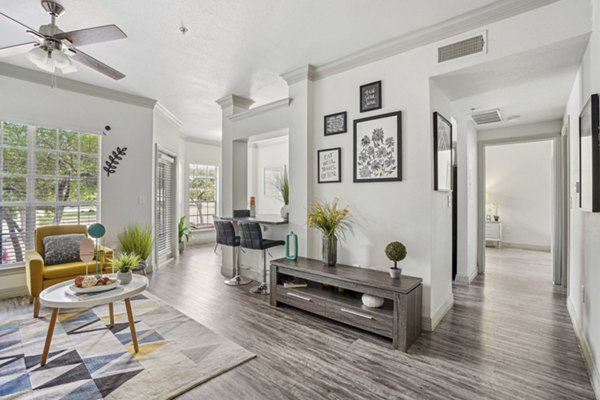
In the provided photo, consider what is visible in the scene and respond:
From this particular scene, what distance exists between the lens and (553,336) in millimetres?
2686

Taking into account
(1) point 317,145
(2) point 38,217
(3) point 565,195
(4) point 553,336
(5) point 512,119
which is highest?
(5) point 512,119

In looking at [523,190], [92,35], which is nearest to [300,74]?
[92,35]

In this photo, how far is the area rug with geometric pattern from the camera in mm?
1929

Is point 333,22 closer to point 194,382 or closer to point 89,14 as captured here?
point 89,14

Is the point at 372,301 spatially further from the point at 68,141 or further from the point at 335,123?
the point at 68,141

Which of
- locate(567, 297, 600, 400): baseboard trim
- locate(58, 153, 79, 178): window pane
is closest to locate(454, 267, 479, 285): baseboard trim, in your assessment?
locate(567, 297, 600, 400): baseboard trim

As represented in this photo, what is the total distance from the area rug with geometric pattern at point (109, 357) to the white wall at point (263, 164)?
4554 mm

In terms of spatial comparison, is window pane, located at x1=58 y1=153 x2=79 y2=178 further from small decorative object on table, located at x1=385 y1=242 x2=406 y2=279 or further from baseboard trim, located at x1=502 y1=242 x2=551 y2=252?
baseboard trim, located at x1=502 y1=242 x2=551 y2=252

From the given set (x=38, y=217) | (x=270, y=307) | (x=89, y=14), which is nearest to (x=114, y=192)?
(x=38, y=217)

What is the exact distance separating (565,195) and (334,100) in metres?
3.50

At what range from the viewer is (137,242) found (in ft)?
14.9

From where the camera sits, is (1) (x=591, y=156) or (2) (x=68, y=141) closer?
(1) (x=591, y=156)

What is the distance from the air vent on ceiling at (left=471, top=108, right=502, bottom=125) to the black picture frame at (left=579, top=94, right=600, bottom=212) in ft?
6.25

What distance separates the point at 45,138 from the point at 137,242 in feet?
6.02
